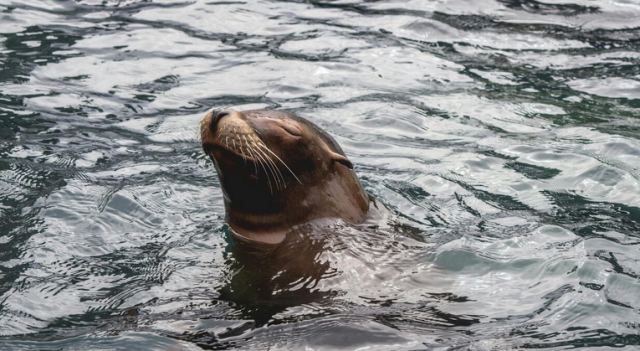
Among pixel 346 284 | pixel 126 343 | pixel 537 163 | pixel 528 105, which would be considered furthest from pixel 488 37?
pixel 126 343

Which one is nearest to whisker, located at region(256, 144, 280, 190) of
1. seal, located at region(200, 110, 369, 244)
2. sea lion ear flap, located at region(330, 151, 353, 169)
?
seal, located at region(200, 110, 369, 244)

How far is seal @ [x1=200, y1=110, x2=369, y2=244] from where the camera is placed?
5801 mm

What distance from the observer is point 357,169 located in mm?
7930

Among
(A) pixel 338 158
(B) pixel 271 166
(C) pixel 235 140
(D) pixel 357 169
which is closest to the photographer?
(C) pixel 235 140

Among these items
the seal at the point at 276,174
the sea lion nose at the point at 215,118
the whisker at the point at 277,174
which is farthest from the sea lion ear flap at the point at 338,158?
the sea lion nose at the point at 215,118

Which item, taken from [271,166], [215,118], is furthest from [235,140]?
[271,166]

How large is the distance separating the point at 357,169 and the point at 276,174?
199 cm

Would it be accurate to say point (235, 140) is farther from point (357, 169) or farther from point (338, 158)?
point (357, 169)

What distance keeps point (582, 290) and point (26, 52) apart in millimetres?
6963

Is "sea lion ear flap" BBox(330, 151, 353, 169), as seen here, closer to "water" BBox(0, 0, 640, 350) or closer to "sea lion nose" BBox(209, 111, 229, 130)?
"water" BBox(0, 0, 640, 350)

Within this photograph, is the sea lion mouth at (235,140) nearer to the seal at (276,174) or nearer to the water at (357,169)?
the seal at (276,174)

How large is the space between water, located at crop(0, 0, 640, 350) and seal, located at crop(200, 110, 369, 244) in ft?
0.66

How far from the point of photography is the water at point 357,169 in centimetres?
523

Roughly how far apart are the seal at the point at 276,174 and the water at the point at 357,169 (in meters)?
0.20
